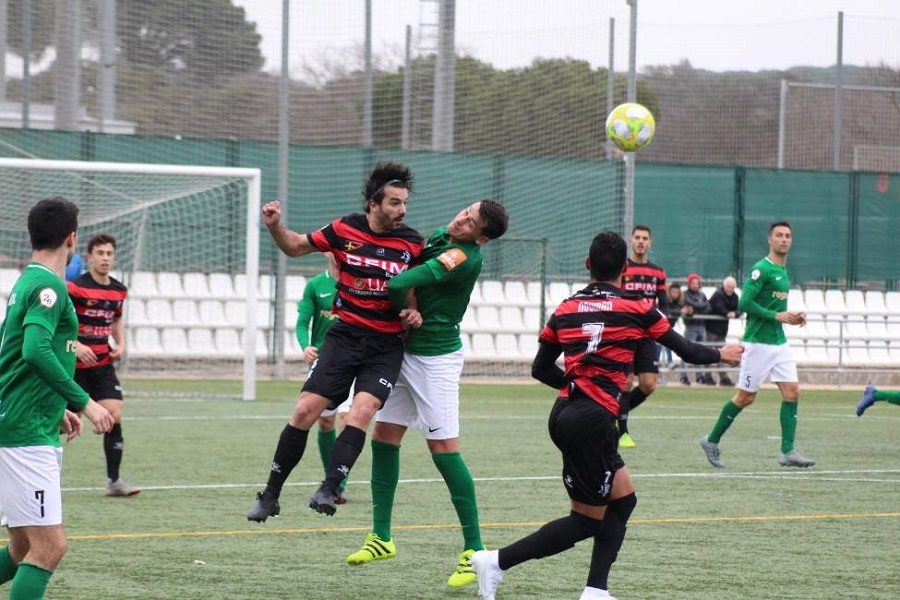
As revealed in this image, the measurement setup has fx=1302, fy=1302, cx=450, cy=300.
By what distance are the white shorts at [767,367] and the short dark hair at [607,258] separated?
652 centimetres

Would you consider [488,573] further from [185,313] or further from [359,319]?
[185,313]

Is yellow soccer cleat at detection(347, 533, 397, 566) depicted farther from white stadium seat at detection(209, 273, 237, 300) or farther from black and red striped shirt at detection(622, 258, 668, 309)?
white stadium seat at detection(209, 273, 237, 300)

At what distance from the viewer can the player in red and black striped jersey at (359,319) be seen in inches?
270

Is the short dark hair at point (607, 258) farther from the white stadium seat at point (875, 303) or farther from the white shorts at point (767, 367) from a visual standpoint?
the white stadium seat at point (875, 303)

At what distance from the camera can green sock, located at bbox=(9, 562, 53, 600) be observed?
5.01 metres

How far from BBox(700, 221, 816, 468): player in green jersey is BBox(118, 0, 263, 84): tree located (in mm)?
12895

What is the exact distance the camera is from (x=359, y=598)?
639 centimetres

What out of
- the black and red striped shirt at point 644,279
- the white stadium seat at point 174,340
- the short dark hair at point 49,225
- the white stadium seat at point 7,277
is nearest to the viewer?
the short dark hair at point 49,225

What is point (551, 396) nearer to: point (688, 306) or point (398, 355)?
point (688, 306)

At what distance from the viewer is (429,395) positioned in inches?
281

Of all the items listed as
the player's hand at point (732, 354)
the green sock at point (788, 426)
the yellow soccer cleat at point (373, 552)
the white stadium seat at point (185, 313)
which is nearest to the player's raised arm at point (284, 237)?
the yellow soccer cleat at point (373, 552)

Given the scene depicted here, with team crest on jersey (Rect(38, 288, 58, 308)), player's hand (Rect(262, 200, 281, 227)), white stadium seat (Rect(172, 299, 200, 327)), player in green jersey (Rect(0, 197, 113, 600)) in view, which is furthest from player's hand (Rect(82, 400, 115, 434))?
white stadium seat (Rect(172, 299, 200, 327))

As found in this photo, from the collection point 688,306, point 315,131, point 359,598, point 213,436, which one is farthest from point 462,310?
point 315,131

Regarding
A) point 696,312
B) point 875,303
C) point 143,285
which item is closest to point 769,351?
point 696,312
